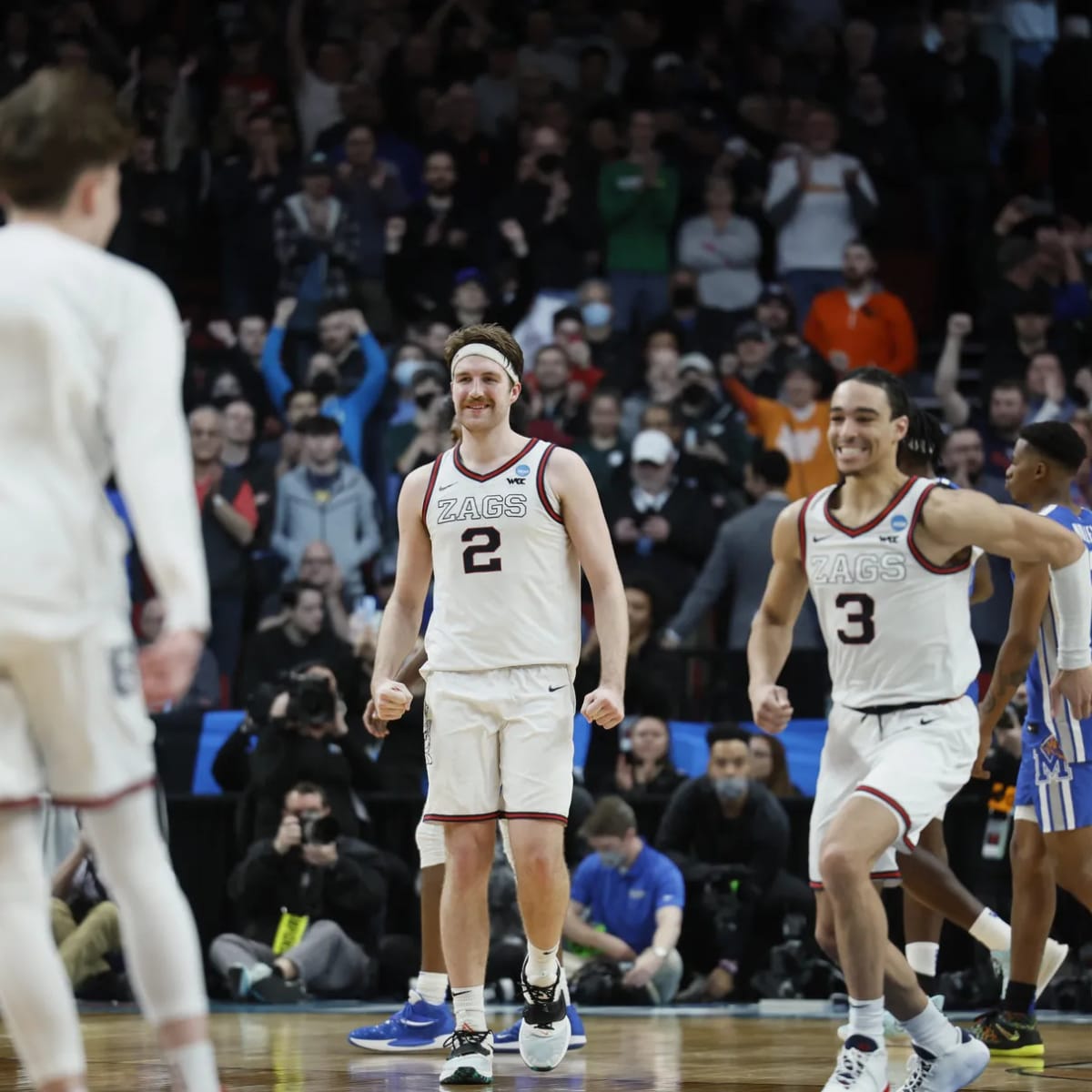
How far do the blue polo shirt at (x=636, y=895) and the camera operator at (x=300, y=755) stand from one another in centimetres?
137

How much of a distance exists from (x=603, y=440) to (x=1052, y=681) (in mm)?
5765

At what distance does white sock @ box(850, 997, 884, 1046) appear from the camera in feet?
19.6

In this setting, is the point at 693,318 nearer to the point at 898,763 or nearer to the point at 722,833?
the point at 722,833

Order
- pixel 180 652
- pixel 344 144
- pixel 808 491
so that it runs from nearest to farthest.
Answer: pixel 180 652, pixel 808 491, pixel 344 144

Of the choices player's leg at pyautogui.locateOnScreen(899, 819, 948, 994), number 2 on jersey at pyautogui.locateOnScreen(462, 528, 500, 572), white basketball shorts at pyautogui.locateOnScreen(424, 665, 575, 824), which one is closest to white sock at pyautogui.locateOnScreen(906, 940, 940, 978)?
player's leg at pyautogui.locateOnScreen(899, 819, 948, 994)

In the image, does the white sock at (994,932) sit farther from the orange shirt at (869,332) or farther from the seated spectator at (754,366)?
the orange shirt at (869,332)

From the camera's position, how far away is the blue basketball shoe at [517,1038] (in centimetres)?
810

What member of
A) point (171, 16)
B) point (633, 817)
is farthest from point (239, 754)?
point (171, 16)

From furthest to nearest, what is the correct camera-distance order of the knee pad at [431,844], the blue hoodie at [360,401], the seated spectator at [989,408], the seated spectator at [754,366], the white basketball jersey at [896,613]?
the seated spectator at [754,366] → the blue hoodie at [360,401] → the seated spectator at [989,408] → the knee pad at [431,844] → the white basketball jersey at [896,613]

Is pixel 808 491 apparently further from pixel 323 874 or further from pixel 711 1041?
pixel 711 1041

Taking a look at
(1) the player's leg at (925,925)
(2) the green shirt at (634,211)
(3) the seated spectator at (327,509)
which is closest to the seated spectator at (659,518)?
(3) the seated spectator at (327,509)

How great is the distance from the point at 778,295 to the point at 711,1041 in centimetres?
764

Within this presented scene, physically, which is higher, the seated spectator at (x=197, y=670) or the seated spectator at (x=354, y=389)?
the seated spectator at (x=354, y=389)

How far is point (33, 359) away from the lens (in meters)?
4.16
